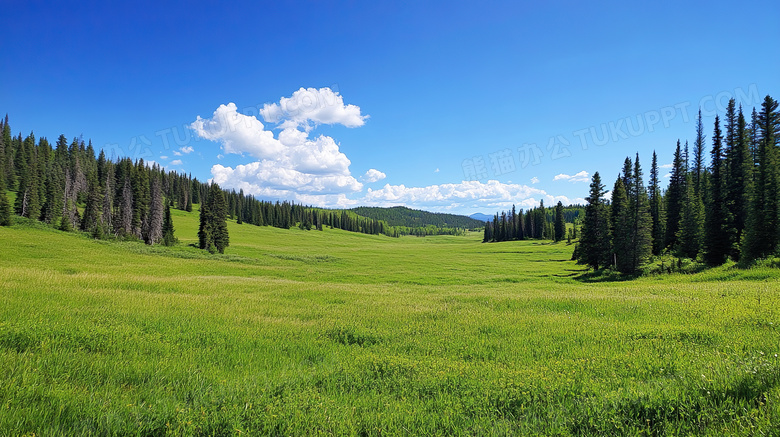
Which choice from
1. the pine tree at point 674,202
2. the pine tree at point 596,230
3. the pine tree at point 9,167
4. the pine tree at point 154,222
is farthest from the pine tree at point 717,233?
the pine tree at point 9,167

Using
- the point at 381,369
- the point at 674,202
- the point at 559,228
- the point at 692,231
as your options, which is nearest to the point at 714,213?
the point at 692,231

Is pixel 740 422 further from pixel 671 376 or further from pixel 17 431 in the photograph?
pixel 17 431

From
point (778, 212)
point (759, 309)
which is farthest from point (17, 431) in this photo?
point (778, 212)

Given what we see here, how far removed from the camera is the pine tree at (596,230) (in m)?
44.6

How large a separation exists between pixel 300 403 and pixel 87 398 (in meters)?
2.65

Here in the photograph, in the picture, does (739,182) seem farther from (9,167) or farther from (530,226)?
(9,167)

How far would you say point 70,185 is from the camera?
8512cm

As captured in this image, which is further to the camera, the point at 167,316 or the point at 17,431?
the point at 167,316

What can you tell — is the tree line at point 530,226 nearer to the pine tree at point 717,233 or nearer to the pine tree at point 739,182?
the pine tree at point 739,182

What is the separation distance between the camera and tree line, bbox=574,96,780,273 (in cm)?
2942

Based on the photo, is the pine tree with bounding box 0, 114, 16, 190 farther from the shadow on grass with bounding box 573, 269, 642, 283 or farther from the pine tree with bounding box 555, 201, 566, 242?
the pine tree with bounding box 555, 201, 566, 242

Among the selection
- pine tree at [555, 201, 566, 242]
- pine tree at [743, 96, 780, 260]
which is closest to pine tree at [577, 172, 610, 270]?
pine tree at [743, 96, 780, 260]

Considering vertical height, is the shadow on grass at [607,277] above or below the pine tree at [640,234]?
below

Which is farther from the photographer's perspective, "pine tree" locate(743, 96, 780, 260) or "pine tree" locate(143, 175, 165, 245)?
"pine tree" locate(143, 175, 165, 245)
